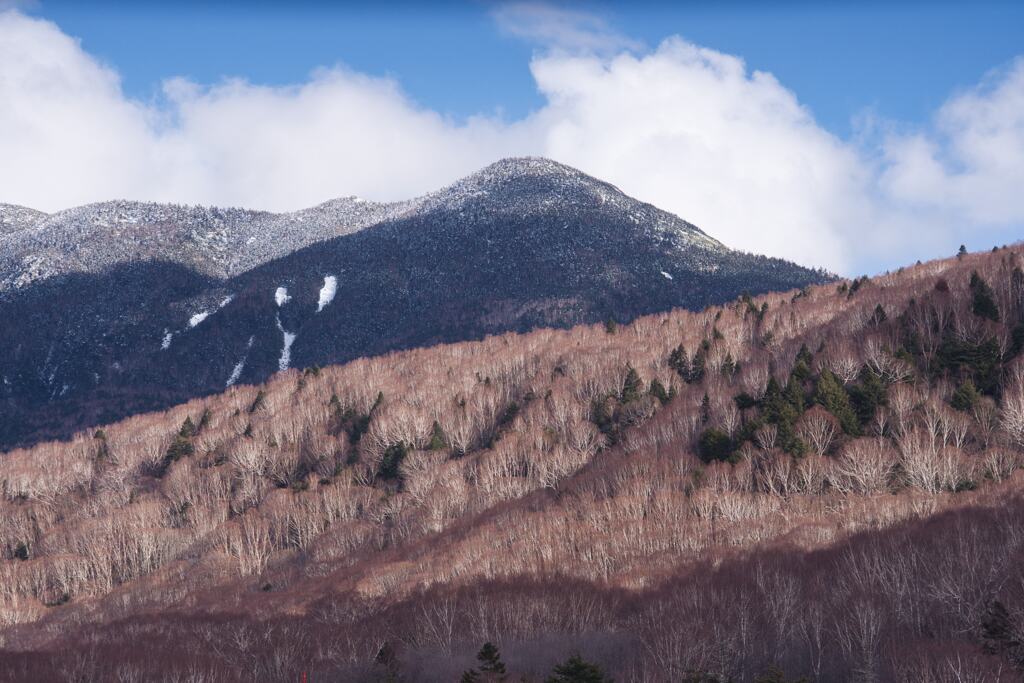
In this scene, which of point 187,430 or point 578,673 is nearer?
point 578,673

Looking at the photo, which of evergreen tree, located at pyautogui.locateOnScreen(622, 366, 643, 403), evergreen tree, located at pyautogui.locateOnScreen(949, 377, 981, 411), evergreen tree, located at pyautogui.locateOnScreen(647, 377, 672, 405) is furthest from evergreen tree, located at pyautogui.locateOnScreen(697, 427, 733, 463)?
evergreen tree, located at pyautogui.locateOnScreen(622, 366, 643, 403)

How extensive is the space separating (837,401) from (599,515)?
27.0 meters

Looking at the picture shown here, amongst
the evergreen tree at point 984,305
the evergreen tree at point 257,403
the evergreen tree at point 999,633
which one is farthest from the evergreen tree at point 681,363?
the evergreen tree at point 999,633

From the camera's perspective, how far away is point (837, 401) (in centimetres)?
10175

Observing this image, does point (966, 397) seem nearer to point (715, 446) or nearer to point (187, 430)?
point (715, 446)

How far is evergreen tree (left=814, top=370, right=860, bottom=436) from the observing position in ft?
325

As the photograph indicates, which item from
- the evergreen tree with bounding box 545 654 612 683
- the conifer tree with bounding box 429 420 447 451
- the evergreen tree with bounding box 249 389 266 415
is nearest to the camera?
the evergreen tree with bounding box 545 654 612 683

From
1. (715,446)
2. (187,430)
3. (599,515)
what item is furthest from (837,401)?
(187,430)

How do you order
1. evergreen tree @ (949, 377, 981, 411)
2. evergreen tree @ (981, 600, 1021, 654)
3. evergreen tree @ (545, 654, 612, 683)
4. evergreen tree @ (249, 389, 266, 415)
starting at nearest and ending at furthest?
evergreen tree @ (545, 654, 612, 683), evergreen tree @ (981, 600, 1021, 654), evergreen tree @ (949, 377, 981, 411), evergreen tree @ (249, 389, 266, 415)

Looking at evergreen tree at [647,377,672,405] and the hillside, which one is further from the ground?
evergreen tree at [647,377,672,405]

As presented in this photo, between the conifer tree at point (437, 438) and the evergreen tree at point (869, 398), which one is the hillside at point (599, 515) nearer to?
the evergreen tree at point (869, 398)

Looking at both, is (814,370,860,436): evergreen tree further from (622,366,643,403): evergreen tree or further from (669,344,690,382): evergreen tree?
(669,344,690,382): evergreen tree

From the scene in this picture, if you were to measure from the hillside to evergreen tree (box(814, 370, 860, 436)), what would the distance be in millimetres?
262

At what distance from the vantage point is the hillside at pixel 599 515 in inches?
2434
